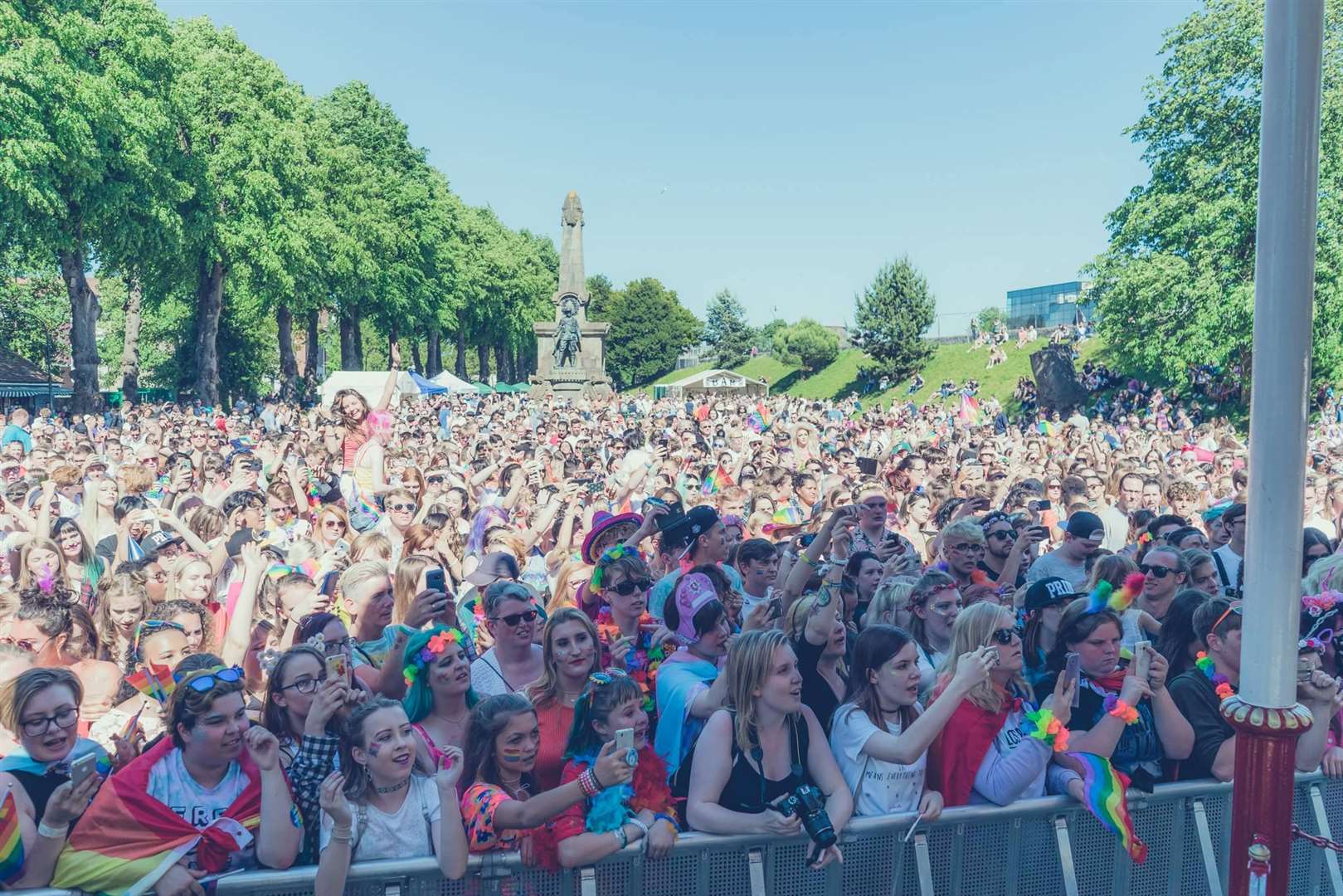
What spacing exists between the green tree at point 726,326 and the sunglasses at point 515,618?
320 feet

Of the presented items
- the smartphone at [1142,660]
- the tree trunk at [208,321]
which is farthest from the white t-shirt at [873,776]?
the tree trunk at [208,321]

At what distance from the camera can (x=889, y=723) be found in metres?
4.04

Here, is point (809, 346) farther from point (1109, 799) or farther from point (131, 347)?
point (1109, 799)

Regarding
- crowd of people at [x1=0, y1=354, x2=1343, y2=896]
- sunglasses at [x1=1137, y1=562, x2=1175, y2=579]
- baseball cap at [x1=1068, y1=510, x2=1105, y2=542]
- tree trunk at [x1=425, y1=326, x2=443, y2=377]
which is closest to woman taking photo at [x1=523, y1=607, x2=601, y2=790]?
crowd of people at [x1=0, y1=354, x2=1343, y2=896]

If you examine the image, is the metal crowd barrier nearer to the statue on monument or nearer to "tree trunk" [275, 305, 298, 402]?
"tree trunk" [275, 305, 298, 402]

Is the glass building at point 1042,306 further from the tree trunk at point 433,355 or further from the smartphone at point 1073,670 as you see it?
the smartphone at point 1073,670

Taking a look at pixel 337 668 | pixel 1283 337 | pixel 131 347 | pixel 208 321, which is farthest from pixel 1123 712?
pixel 131 347

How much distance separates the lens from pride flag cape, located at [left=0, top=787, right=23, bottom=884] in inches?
131

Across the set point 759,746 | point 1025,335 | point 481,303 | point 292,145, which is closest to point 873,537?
point 759,746

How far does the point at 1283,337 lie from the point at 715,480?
30.5ft

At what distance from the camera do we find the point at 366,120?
49938mm

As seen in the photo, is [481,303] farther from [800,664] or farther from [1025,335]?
[800,664]

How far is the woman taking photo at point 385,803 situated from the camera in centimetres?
339

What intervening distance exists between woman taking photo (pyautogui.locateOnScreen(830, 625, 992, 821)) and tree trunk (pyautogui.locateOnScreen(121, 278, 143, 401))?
35.4m
